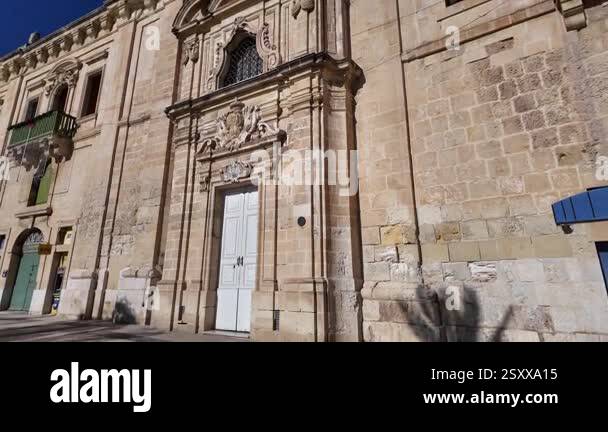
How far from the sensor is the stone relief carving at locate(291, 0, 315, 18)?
629 cm

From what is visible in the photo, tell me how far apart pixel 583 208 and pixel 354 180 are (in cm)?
295

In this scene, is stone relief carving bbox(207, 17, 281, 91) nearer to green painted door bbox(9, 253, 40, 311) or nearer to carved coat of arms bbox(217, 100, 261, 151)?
→ carved coat of arms bbox(217, 100, 261, 151)

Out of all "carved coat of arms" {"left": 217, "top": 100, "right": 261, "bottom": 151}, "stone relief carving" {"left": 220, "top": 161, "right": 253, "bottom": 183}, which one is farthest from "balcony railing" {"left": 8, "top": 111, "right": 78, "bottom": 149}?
"stone relief carving" {"left": 220, "top": 161, "right": 253, "bottom": 183}

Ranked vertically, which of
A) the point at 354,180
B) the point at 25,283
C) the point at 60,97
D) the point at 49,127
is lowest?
the point at 25,283

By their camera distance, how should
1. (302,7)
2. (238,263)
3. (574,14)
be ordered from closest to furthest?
(574,14), (238,263), (302,7)

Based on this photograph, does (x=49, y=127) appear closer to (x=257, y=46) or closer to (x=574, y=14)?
(x=257, y=46)

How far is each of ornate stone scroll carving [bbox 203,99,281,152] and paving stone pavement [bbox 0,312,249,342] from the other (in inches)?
142

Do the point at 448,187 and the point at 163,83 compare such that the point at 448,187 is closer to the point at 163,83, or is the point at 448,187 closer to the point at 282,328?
the point at 282,328

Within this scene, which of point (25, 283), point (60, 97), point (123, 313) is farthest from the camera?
point (60, 97)

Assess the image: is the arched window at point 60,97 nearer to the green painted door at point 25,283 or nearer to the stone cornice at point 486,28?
the green painted door at point 25,283

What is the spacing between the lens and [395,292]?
Result: 179 inches

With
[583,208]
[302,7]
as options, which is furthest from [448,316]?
[302,7]

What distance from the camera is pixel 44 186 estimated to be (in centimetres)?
1026
